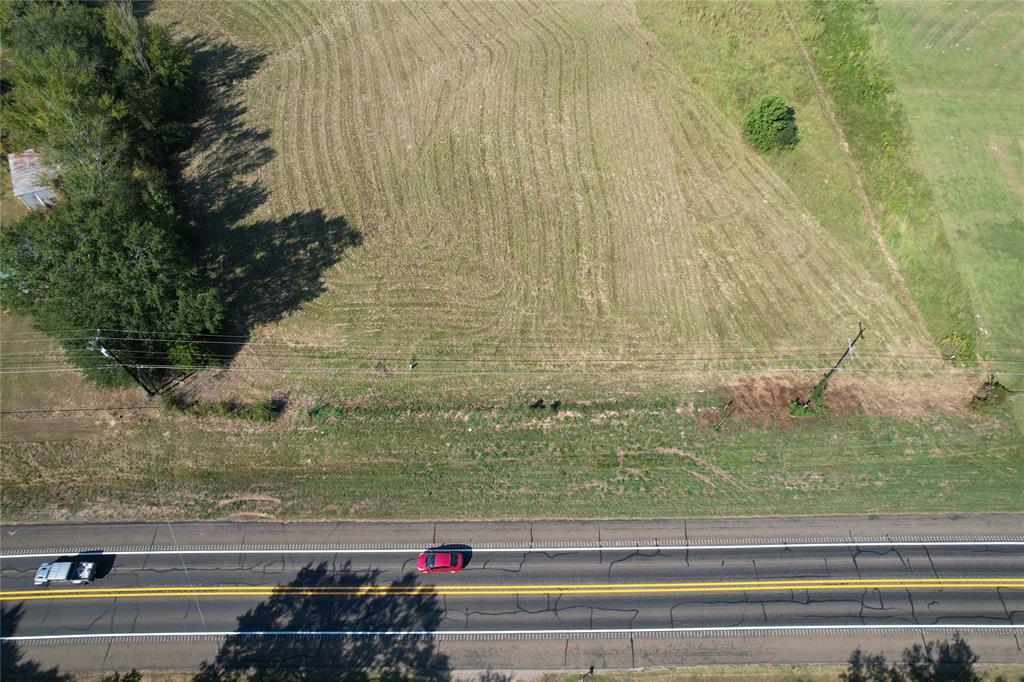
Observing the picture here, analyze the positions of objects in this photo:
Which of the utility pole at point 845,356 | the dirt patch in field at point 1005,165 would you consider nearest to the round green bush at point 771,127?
the dirt patch in field at point 1005,165

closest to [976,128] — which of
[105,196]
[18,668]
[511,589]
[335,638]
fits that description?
[511,589]

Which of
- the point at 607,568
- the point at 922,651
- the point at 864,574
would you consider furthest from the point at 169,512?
the point at 922,651

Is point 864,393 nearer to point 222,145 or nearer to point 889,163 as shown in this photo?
point 889,163

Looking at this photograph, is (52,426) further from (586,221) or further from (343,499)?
(586,221)

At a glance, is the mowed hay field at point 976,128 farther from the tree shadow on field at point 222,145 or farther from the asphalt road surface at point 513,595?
the tree shadow on field at point 222,145

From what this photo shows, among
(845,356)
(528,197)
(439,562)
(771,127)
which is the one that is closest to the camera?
(439,562)

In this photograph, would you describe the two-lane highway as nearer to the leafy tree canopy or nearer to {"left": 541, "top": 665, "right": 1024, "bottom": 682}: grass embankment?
the leafy tree canopy
